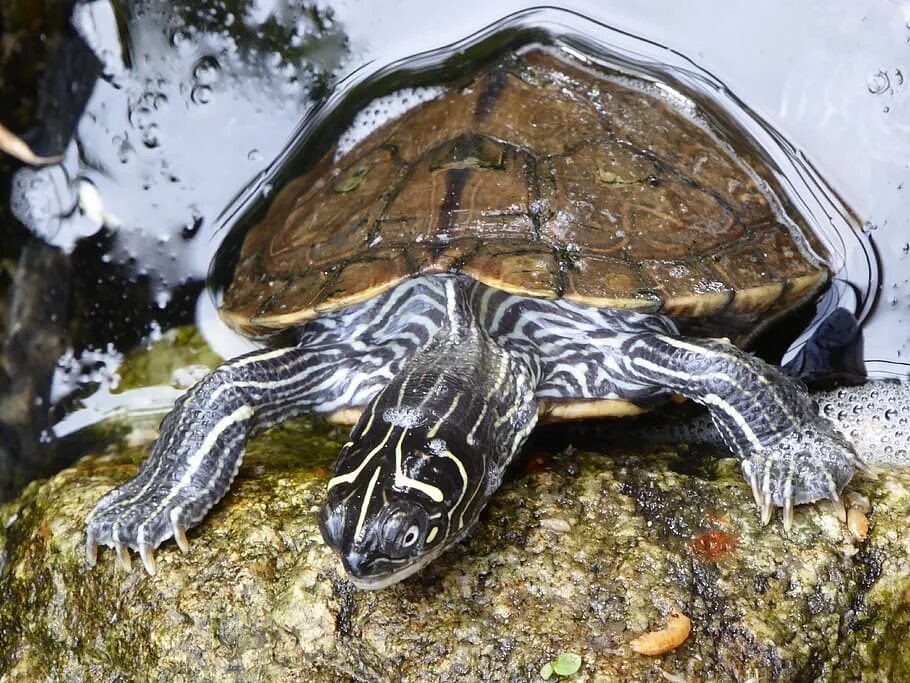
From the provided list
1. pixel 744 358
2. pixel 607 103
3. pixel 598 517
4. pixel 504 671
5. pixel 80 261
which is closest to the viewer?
pixel 504 671

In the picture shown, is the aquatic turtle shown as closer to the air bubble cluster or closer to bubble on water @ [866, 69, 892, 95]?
the air bubble cluster

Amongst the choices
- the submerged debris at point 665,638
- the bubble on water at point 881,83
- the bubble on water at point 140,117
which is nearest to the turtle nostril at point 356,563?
the submerged debris at point 665,638

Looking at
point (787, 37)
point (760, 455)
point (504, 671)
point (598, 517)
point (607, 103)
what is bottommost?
point (504, 671)

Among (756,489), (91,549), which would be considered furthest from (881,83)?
(91,549)

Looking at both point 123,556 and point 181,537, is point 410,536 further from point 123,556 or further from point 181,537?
point 123,556

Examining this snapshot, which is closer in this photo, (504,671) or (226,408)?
(504,671)

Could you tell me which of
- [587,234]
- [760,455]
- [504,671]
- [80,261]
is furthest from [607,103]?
[80,261]

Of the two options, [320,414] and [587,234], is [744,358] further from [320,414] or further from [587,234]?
[320,414]
